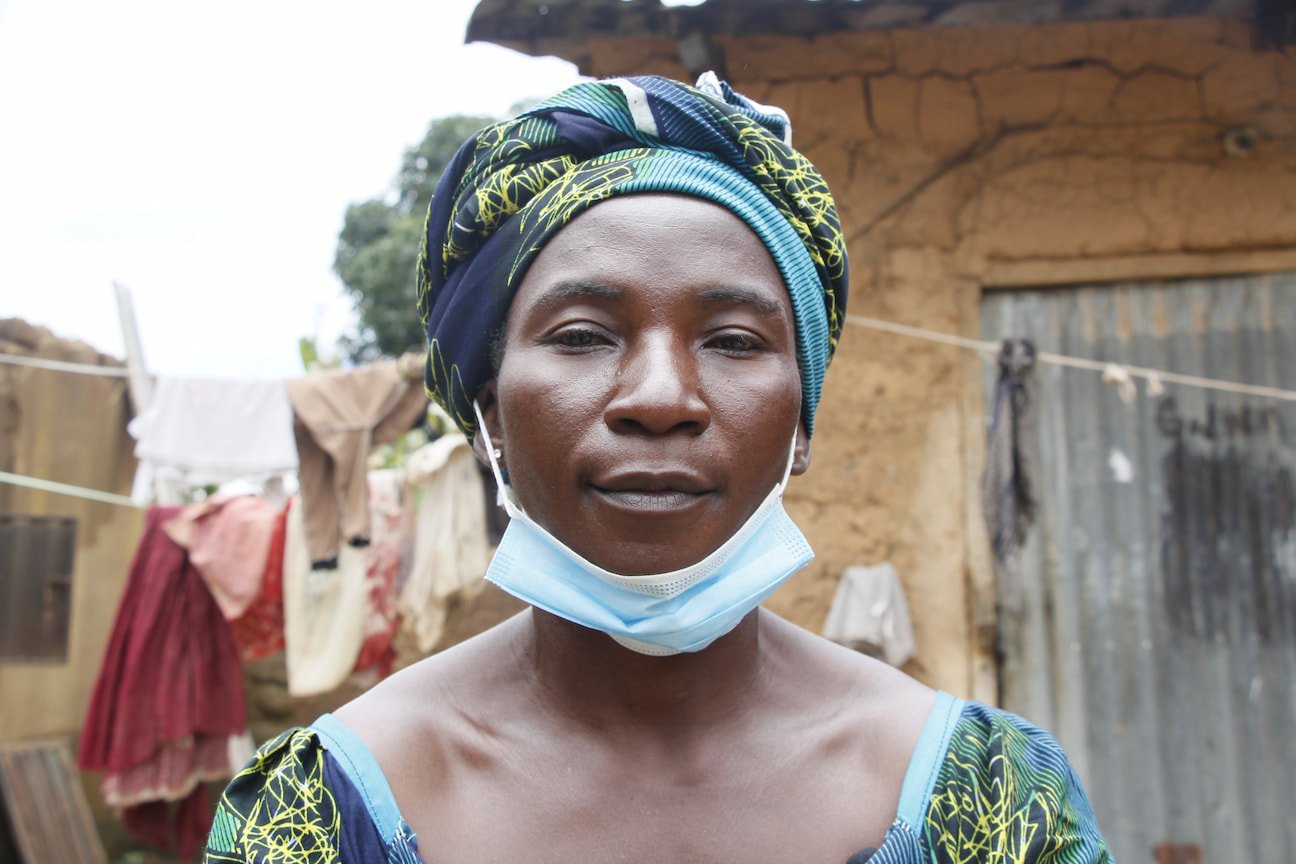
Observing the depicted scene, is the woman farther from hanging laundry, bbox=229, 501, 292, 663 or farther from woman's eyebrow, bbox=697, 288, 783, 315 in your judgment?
hanging laundry, bbox=229, 501, 292, 663

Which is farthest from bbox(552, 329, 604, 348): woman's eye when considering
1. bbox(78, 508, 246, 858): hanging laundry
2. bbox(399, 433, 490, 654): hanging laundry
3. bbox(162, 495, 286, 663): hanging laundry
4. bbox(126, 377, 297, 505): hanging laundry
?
Answer: bbox(78, 508, 246, 858): hanging laundry

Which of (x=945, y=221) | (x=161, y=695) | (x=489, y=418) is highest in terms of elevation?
(x=945, y=221)

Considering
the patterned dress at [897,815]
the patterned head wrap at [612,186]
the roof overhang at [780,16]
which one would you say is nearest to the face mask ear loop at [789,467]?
the patterned head wrap at [612,186]

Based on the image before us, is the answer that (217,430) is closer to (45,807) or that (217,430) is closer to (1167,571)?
(45,807)

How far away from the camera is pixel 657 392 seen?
1247 millimetres

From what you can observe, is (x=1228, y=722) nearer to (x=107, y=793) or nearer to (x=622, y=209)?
(x=622, y=209)

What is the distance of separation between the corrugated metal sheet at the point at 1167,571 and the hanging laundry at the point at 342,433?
2.50 meters

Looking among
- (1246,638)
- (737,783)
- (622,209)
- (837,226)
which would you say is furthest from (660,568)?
(1246,638)

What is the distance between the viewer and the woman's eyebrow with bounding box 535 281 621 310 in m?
1.33

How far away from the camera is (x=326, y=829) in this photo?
1.29 meters

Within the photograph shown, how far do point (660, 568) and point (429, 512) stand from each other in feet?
10.3

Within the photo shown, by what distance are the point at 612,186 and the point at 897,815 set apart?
1.03 metres

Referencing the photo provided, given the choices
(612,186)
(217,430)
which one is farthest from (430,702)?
(217,430)

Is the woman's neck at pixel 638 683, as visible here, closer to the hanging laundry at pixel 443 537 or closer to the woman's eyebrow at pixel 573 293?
the woman's eyebrow at pixel 573 293
